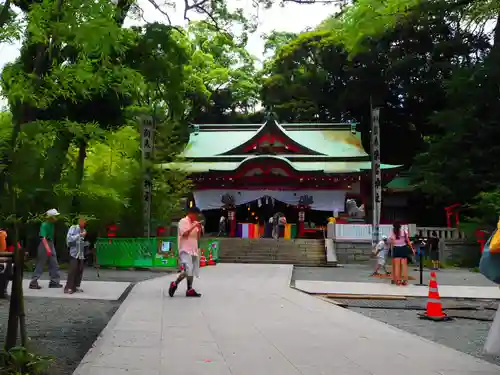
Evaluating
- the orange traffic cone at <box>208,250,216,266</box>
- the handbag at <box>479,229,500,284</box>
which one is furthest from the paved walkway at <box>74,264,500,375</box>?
the orange traffic cone at <box>208,250,216,266</box>

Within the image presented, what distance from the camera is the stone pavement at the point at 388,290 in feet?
36.4

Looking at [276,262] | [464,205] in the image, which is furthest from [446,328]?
[464,205]

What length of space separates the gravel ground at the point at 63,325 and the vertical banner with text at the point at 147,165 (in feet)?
29.1

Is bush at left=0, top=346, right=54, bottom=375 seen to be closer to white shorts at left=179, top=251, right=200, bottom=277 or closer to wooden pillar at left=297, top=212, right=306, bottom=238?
white shorts at left=179, top=251, right=200, bottom=277

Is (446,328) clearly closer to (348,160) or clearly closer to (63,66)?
(63,66)

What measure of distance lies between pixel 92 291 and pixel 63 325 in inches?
147

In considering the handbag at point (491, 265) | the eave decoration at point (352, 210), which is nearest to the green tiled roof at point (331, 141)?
the eave decoration at point (352, 210)

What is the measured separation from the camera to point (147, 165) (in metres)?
18.5

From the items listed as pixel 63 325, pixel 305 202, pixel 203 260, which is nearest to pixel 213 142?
pixel 305 202

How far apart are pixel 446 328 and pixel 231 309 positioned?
319 centimetres

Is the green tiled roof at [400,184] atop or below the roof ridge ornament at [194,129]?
below

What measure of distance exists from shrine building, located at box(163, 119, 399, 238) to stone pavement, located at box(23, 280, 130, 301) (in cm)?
1330

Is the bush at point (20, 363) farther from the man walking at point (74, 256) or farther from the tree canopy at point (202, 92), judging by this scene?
the man walking at point (74, 256)

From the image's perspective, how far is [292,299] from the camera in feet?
31.2
